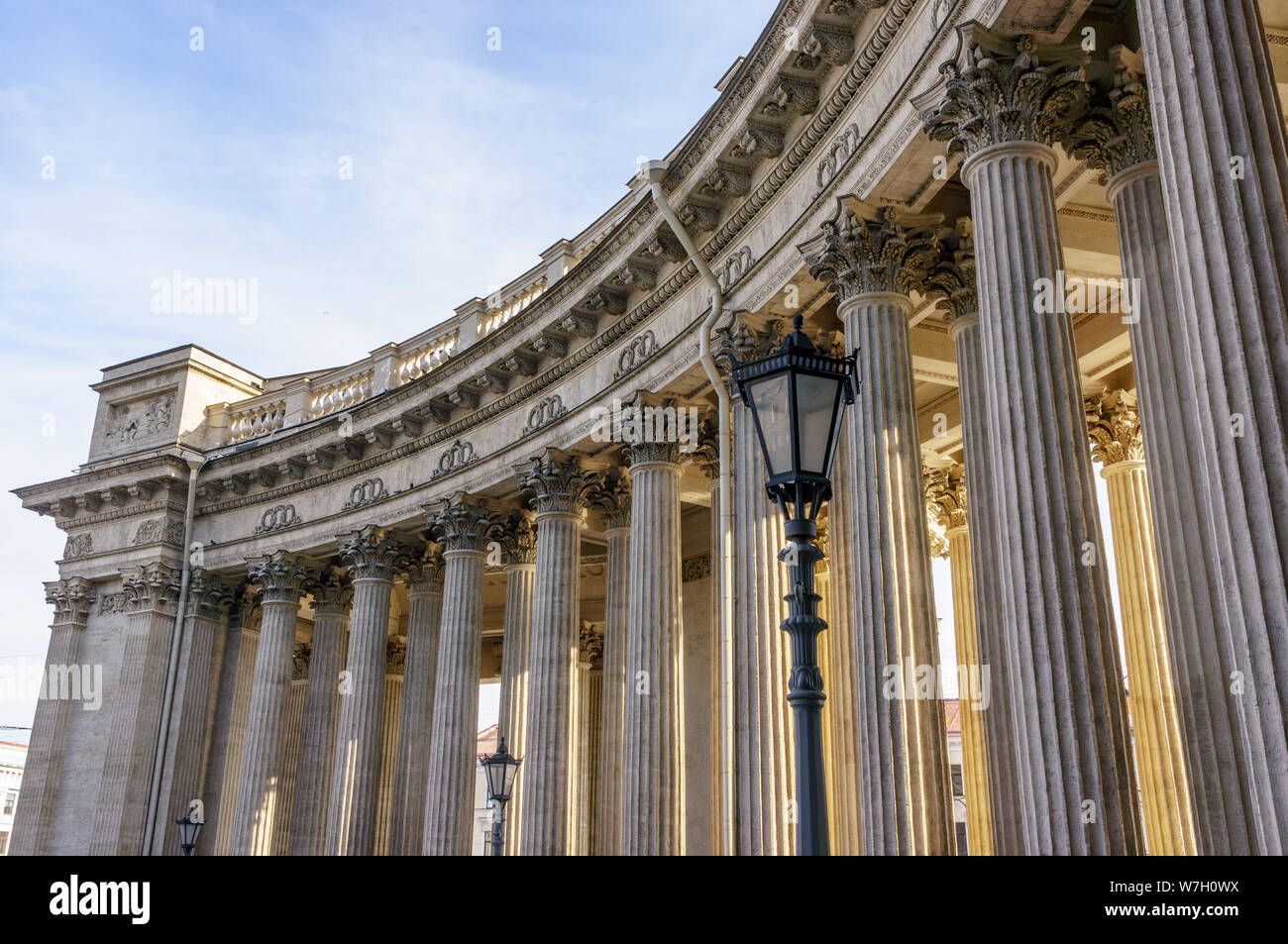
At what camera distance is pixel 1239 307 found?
798cm

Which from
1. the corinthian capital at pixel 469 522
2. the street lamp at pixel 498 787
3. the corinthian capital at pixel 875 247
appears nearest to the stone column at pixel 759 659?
the corinthian capital at pixel 875 247

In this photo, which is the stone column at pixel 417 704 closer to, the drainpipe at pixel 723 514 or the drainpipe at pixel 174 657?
the drainpipe at pixel 174 657

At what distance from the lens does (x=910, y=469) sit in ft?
44.2

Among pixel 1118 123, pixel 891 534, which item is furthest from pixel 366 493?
pixel 1118 123

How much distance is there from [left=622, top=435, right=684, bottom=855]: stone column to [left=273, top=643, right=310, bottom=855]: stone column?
44.0ft

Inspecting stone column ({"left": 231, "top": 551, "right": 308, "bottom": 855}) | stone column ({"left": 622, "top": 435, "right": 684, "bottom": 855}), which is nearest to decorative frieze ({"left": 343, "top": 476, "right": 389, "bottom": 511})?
stone column ({"left": 231, "top": 551, "right": 308, "bottom": 855})

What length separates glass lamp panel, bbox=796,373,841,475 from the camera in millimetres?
7438

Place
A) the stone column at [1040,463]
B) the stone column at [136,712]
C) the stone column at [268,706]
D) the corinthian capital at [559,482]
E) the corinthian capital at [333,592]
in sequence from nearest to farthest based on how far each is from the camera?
the stone column at [1040,463] → the corinthian capital at [559,482] → the stone column at [268,706] → the stone column at [136,712] → the corinthian capital at [333,592]

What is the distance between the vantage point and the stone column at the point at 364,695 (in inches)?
987

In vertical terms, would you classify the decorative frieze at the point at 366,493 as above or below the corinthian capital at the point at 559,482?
above

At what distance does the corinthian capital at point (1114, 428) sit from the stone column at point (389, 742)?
16159 millimetres

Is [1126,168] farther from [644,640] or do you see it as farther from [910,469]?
[644,640]
